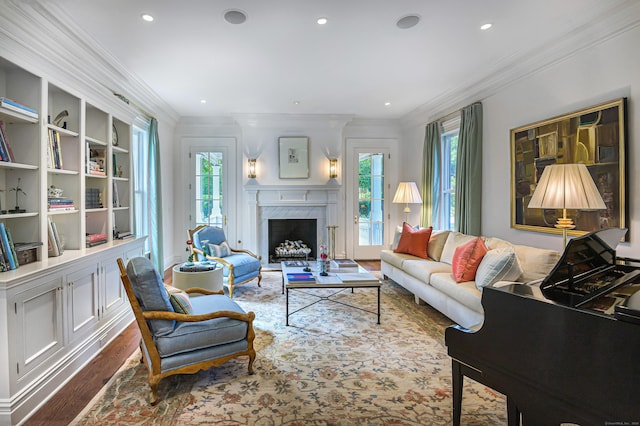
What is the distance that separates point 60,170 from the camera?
2.79 m

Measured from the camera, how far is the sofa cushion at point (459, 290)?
2886 mm

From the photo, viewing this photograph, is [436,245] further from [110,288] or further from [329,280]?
[110,288]

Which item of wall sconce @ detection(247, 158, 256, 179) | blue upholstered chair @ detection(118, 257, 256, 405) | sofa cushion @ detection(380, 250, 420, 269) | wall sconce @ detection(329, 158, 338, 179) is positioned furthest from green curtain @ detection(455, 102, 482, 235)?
wall sconce @ detection(247, 158, 256, 179)

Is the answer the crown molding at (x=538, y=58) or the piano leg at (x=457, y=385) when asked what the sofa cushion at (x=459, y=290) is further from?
the crown molding at (x=538, y=58)

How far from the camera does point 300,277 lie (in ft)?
11.7

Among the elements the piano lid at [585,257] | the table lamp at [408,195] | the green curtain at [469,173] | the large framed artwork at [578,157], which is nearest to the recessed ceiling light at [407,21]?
the large framed artwork at [578,157]

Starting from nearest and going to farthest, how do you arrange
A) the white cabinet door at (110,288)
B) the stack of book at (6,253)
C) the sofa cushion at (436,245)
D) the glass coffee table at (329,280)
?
the stack of book at (6,253) < the white cabinet door at (110,288) < the glass coffee table at (329,280) < the sofa cushion at (436,245)

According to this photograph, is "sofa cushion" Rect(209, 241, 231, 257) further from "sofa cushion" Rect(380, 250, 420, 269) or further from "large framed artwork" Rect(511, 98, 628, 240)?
"large framed artwork" Rect(511, 98, 628, 240)

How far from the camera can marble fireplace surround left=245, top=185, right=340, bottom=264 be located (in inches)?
244

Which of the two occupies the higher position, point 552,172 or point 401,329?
point 552,172

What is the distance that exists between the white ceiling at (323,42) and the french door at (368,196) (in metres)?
1.82

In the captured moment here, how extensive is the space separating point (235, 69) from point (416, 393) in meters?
3.73

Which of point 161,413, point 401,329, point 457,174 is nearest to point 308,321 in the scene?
point 401,329

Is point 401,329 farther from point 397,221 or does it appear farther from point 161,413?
point 397,221
